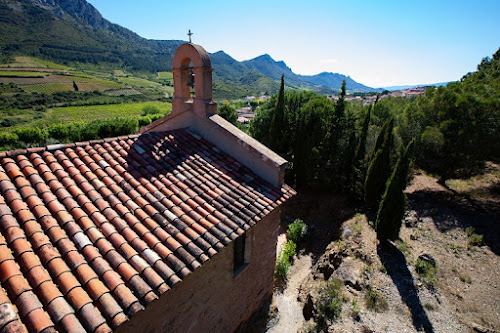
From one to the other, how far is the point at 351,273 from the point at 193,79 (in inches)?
385

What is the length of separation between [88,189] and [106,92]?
95669mm

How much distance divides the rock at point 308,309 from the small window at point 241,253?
4.97m

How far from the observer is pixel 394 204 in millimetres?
11461

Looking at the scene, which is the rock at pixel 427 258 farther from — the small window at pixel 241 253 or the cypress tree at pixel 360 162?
the small window at pixel 241 253

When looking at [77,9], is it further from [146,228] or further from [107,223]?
[146,228]

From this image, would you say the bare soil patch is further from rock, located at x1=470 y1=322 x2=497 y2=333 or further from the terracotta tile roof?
the terracotta tile roof

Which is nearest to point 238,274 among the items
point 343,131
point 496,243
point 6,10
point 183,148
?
point 183,148

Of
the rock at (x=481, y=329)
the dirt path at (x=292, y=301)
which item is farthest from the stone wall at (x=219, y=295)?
the rock at (x=481, y=329)

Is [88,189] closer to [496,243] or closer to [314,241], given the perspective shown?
[314,241]

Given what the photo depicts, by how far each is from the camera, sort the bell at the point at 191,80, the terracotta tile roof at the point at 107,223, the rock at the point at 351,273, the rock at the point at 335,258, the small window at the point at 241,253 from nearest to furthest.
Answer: the terracotta tile roof at the point at 107,223, the small window at the point at 241,253, the bell at the point at 191,80, the rock at the point at 351,273, the rock at the point at 335,258

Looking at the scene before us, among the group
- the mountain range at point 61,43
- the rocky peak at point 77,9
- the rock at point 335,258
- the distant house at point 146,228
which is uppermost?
the rocky peak at point 77,9

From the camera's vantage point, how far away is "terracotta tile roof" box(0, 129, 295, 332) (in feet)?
9.34

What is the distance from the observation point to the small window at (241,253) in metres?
5.91

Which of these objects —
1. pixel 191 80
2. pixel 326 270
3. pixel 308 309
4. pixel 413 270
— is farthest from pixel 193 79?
pixel 413 270
